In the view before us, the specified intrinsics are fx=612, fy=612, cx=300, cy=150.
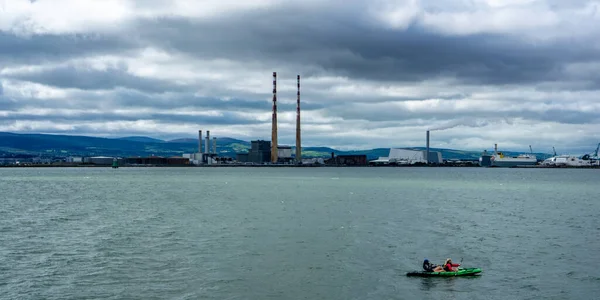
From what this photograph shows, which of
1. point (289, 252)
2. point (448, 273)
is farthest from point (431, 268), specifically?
point (289, 252)

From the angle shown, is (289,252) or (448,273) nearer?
(448,273)

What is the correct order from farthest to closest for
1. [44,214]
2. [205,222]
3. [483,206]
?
1. [483,206]
2. [44,214]
3. [205,222]

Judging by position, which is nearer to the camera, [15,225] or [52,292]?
[52,292]

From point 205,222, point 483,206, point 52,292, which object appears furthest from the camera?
point 483,206

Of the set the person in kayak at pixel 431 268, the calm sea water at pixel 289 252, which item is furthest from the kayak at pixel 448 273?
the calm sea water at pixel 289 252

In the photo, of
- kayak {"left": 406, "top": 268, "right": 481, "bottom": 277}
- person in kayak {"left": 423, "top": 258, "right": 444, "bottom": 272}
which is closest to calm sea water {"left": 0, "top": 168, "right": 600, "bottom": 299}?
kayak {"left": 406, "top": 268, "right": 481, "bottom": 277}

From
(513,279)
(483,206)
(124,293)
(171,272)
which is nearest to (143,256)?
(171,272)

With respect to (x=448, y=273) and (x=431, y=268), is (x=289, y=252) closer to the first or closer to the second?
(x=431, y=268)

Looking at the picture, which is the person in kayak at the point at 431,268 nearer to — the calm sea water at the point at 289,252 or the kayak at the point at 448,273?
the kayak at the point at 448,273

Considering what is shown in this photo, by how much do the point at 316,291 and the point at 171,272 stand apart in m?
11.2

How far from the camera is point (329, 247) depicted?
180ft

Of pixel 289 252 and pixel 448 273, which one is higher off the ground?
pixel 289 252

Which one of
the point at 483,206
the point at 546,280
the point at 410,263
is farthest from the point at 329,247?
the point at 483,206

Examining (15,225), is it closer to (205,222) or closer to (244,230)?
(205,222)
